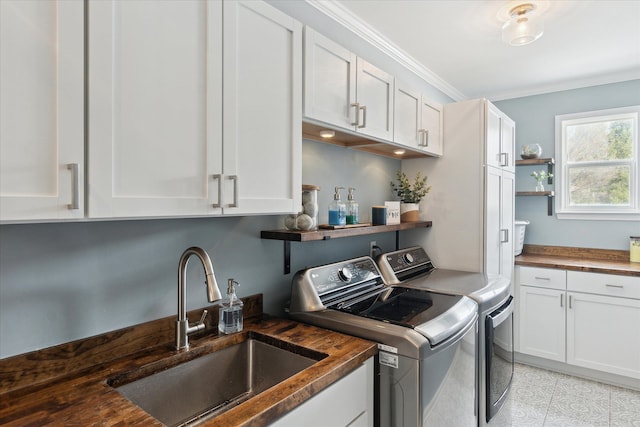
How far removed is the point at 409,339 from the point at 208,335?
0.77 meters

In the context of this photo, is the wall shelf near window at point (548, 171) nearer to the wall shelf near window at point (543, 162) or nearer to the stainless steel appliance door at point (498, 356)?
the wall shelf near window at point (543, 162)

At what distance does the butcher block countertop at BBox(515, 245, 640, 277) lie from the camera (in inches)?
112

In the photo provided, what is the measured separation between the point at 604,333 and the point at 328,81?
2.89 metres

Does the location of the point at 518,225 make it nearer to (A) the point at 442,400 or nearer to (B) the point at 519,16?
(B) the point at 519,16

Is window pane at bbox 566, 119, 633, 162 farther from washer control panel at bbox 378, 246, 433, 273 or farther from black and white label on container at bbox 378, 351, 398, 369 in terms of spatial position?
black and white label on container at bbox 378, 351, 398, 369

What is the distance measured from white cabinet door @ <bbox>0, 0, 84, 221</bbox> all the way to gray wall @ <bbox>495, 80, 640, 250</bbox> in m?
3.88

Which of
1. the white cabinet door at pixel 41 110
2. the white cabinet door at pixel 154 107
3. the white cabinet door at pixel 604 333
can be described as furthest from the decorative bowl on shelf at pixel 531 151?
the white cabinet door at pixel 41 110

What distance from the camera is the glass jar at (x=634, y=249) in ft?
10.0

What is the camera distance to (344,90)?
1726 millimetres

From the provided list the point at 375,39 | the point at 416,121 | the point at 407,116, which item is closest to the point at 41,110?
the point at 407,116

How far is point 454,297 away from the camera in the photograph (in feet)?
6.25

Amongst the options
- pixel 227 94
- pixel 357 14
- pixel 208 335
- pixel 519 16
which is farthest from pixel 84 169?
pixel 519 16

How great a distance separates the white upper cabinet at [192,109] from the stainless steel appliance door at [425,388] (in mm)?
738

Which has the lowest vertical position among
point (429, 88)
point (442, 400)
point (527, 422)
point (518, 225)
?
point (527, 422)
